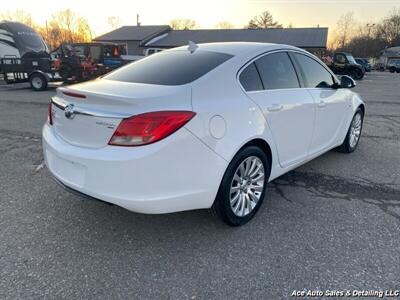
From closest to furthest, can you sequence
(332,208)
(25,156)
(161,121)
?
1. (161,121)
2. (332,208)
3. (25,156)

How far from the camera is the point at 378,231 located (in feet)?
10.1

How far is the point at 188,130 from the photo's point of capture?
2.49 metres

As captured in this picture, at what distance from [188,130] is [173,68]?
37.8 inches

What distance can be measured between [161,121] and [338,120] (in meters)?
3.06

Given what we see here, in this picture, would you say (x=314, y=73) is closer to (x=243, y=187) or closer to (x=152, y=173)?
(x=243, y=187)

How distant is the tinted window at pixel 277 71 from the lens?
133 inches

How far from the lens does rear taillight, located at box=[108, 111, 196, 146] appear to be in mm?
2402

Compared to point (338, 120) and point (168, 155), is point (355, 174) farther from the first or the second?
point (168, 155)

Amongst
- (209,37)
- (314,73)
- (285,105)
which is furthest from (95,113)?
(209,37)

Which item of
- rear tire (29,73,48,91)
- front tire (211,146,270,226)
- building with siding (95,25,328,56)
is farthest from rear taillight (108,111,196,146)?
building with siding (95,25,328,56)

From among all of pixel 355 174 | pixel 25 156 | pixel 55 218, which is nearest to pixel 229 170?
pixel 55 218

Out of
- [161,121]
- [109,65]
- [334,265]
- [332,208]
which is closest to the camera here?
[161,121]

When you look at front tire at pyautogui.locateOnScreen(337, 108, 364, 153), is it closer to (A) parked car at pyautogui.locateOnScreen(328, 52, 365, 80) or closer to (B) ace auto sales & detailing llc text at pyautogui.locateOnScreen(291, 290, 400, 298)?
(B) ace auto sales & detailing llc text at pyautogui.locateOnScreen(291, 290, 400, 298)

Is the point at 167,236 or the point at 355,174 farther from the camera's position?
the point at 355,174
